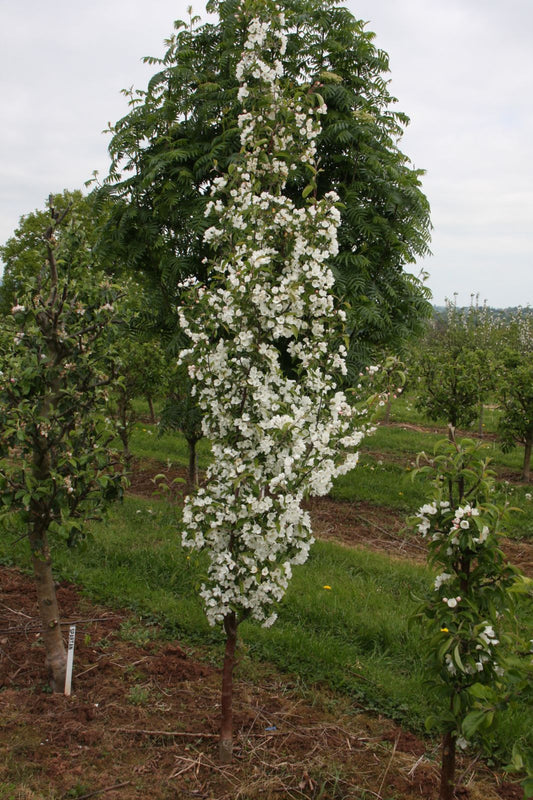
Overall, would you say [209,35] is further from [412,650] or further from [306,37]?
[412,650]

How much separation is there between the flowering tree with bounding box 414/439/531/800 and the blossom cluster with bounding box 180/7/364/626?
68cm

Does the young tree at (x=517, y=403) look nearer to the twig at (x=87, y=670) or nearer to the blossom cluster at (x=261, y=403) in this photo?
the blossom cluster at (x=261, y=403)

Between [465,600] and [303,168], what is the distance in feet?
16.5

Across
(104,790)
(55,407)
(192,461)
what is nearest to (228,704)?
(104,790)

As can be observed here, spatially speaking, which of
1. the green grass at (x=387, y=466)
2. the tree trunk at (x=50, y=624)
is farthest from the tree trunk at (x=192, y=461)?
the tree trunk at (x=50, y=624)

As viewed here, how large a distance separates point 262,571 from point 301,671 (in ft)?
5.71

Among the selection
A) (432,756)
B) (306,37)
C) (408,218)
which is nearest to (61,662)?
(432,756)

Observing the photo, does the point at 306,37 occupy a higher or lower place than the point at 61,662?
higher

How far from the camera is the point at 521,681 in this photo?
95.1 inches

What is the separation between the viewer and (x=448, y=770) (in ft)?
9.20

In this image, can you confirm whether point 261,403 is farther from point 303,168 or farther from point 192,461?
point 192,461

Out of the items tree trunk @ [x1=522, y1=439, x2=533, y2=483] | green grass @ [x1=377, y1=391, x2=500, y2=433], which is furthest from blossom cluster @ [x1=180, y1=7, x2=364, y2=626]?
green grass @ [x1=377, y1=391, x2=500, y2=433]

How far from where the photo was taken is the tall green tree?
21.5 feet

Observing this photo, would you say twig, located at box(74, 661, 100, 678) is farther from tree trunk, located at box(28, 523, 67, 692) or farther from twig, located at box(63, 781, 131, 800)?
twig, located at box(63, 781, 131, 800)
